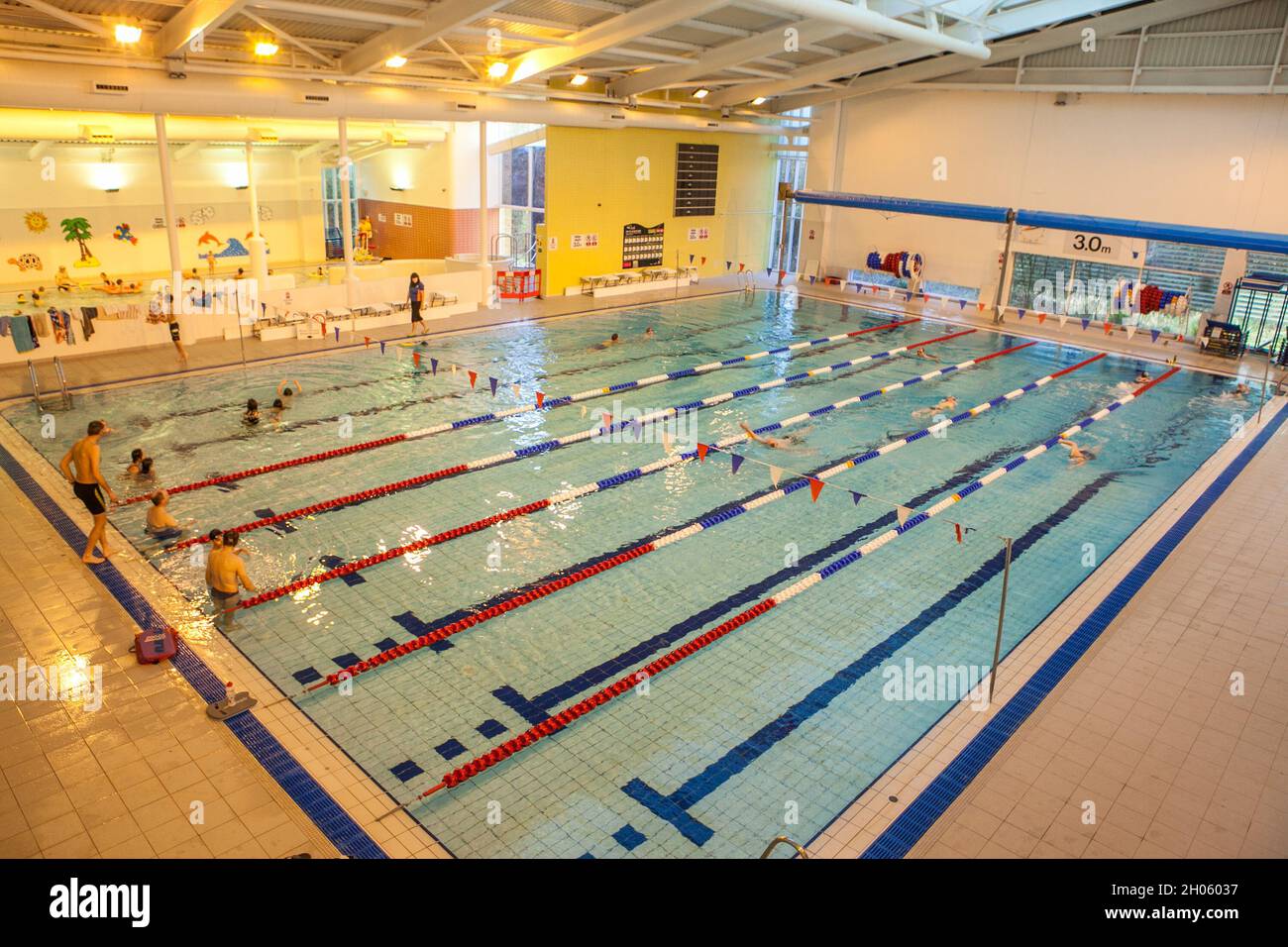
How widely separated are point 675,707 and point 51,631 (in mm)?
4333

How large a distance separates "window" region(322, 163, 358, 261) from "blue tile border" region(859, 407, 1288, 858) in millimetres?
18850

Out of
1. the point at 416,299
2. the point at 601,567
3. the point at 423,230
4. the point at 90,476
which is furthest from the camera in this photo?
the point at 423,230

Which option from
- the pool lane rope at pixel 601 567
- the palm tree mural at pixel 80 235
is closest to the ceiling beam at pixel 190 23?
the pool lane rope at pixel 601 567

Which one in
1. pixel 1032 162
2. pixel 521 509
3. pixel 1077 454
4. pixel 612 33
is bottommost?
pixel 521 509

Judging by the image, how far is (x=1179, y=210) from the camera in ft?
54.8

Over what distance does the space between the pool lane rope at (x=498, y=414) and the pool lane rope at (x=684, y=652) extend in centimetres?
411

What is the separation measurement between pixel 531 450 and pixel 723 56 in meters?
9.58

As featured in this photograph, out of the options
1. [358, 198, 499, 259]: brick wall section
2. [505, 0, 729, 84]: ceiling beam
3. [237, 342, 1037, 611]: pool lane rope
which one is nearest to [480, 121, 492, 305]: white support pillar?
[505, 0, 729, 84]: ceiling beam

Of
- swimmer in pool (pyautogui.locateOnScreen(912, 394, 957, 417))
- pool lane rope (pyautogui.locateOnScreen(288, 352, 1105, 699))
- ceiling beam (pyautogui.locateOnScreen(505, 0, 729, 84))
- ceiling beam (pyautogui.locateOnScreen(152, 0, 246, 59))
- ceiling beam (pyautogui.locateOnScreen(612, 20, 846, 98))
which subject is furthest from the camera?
ceiling beam (pyautogui.locateOnScreen(612, 20, 846, 98))

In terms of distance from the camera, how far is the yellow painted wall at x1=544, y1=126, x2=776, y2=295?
18734 mm

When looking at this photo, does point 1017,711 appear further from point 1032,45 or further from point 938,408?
point 1032,45

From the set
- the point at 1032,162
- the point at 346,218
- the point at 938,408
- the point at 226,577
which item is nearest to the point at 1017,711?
the point at 226,577

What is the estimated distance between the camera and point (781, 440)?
1048 centimetres

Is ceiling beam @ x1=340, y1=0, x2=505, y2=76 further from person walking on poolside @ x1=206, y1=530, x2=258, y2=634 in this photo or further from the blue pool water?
person walking on poolside @ x1=206, y1=530, x2=258, y2=634
